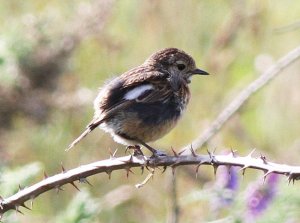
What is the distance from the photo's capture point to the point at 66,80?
900 cm

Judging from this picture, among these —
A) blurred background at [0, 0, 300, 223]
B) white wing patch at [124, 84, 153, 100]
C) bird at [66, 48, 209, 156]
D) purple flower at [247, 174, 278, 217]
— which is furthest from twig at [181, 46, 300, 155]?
blurred background at [0, 0, 300, 223]

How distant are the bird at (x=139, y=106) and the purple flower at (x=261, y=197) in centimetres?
61

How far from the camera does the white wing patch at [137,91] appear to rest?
514 centimetres

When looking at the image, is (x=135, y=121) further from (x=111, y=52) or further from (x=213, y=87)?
(x=213, y=87)

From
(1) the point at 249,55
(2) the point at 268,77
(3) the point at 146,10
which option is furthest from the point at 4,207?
(1) the point at 249,55

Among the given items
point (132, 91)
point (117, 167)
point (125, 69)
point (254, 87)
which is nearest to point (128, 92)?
point (132, 91)

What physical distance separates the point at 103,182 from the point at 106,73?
3.54 feet

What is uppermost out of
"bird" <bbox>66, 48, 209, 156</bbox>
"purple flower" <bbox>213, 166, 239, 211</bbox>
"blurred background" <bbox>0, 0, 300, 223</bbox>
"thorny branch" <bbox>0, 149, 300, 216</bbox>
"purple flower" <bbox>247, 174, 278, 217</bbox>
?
"blurred background" <bbox>0, 0, 300, 223</bbox>

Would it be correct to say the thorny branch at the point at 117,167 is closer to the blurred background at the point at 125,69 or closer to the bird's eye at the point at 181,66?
the bird's eye at the point at 181,66

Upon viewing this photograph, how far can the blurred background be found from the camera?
8078 mm

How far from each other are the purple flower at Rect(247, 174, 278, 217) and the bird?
61 centimetres

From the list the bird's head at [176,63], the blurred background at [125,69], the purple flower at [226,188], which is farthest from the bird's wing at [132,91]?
the blurred background at [125,69]

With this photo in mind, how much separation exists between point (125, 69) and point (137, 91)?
4175 millimetres

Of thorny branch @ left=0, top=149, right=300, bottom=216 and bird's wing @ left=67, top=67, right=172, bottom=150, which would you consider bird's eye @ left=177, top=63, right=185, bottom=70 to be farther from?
thorny branch @ left=0, top=149, right=300, bottom=216
